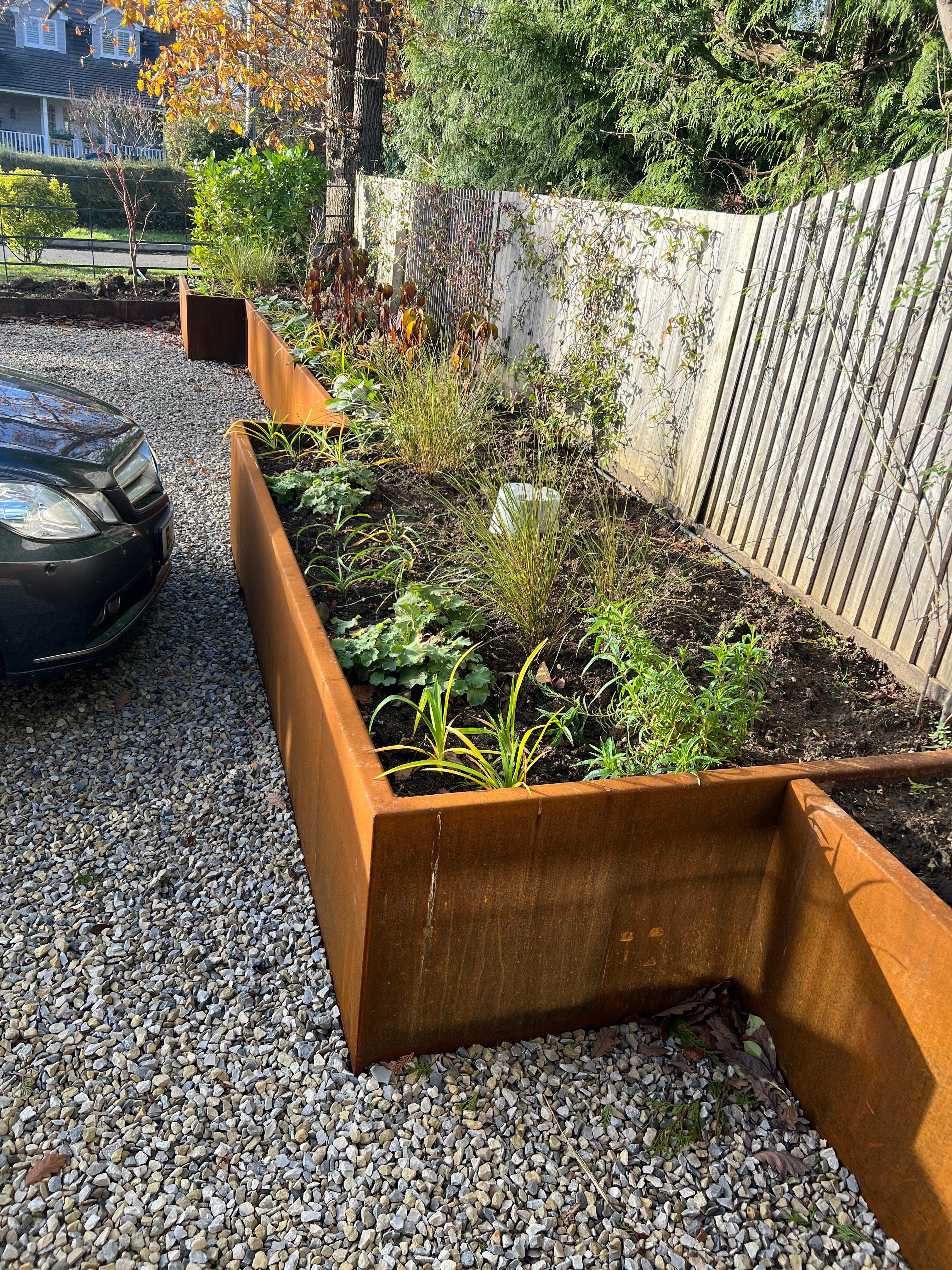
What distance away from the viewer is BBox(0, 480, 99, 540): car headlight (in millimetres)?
3059

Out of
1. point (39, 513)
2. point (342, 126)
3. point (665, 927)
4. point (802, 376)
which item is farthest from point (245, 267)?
point (665, 927)

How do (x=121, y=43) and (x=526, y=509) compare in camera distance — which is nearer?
(x=526, y=509)

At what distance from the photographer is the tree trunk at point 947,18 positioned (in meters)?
2.94

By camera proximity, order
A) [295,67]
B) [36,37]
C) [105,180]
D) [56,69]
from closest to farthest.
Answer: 1. [295,67]
2. [105,180]
3. [36,37]
4. [56,69]

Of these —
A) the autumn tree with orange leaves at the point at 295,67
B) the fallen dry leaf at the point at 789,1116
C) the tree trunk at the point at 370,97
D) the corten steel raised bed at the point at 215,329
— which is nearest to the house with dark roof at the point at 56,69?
the autumn tree with orange leaves at the point at 295,67

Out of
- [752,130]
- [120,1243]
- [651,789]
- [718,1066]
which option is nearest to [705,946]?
[718,1066]

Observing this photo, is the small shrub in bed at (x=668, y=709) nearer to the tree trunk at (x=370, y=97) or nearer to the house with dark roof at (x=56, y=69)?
the tree trunk at (x=370, y=97)

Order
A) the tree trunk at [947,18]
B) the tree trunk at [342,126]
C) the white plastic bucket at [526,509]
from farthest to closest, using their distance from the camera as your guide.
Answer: the tree trunk at [342,126], the white plastic bucket at [526,509], the tree trunk at [947,18]

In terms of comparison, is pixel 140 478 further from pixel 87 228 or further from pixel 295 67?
pixel 87 228

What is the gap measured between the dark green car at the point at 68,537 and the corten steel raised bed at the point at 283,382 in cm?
144

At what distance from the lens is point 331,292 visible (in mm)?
8055

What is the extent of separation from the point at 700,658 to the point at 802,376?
4.56 ft

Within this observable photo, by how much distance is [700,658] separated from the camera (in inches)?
123

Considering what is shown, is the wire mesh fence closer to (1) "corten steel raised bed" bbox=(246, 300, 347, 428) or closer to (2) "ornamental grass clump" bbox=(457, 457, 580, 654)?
(1) "corten steel raised bed" bbox=(246, 300, 347, 428)
